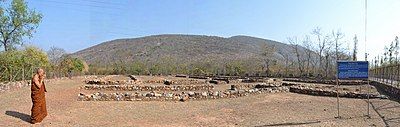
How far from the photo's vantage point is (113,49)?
427 feet

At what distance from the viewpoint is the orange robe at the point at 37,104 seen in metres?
13.4

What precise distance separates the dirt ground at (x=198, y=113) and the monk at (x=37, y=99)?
26cm

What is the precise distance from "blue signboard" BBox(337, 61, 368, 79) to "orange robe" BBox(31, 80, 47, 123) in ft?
36.6

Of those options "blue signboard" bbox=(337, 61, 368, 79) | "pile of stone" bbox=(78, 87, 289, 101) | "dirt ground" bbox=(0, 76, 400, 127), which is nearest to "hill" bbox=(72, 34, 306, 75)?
"pile of stone" bbox=(78, 87, 289, 101)

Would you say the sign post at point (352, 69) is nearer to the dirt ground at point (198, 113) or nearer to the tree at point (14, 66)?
the dirt ground at point (198, 113)

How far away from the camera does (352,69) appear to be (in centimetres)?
1530

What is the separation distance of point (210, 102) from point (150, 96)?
325 cm

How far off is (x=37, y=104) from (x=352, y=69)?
11822 mm

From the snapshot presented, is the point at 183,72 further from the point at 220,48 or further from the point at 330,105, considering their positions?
the point at 330,105

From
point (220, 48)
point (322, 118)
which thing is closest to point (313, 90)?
point (322, 118)

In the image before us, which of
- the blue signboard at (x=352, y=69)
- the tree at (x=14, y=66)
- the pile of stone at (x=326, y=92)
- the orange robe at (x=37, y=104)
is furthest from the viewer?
the tree at (x=14, y=66)

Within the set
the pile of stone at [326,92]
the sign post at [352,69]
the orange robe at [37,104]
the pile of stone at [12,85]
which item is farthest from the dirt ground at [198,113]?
the pile of stone at [12,85]

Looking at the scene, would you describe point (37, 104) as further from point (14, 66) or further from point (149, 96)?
point (14, 66)

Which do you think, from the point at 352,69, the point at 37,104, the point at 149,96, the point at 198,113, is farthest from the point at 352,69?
the point at 37,104
